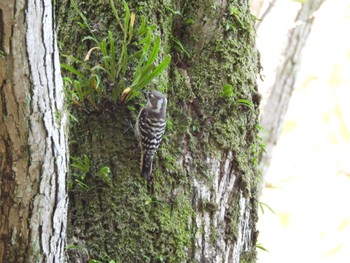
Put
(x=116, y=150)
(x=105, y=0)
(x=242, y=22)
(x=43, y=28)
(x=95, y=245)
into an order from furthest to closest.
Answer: (x=242, y=22) < (x=105, y=0) < (x=116, y=150) < (x=95, y=245) < (x=43, y=28)

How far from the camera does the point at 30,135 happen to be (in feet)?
6.63

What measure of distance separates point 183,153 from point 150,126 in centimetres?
31

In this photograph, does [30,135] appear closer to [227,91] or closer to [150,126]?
[150,126]

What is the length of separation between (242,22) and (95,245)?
1.57 m

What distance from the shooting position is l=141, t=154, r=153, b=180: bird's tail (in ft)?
9.23

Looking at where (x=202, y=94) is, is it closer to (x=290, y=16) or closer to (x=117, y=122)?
(x=117, y=122)

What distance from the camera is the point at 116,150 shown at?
9.58 feet

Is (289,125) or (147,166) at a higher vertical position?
(289,125)

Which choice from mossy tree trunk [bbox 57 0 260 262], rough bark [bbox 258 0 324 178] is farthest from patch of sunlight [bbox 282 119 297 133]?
mossy tree trunk [bbox 57 0 260 262]

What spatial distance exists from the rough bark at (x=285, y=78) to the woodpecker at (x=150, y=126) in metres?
2.83

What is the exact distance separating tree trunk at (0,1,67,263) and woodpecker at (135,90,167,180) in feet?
2.27

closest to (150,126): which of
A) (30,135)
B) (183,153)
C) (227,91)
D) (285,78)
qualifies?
(183,153)

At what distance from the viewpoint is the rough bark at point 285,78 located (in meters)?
5.62

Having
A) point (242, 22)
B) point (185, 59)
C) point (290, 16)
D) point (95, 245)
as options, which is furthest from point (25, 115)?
point (290, 16)
